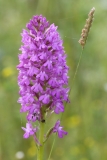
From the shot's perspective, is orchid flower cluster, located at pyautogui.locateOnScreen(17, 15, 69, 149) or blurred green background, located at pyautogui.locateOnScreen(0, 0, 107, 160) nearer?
Result: orchid flower cluster, located at pyautogui.locateOnScreen(17, 15, 69, 149)

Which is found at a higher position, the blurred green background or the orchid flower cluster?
the blurred green background

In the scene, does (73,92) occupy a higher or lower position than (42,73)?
higher

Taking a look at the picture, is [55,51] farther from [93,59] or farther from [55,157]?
[93,59]

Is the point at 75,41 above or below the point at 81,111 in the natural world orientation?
above

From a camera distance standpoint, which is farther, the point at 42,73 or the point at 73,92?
the point at 73,92

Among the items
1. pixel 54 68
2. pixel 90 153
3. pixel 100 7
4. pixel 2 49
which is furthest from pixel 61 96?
pixel 100 7
